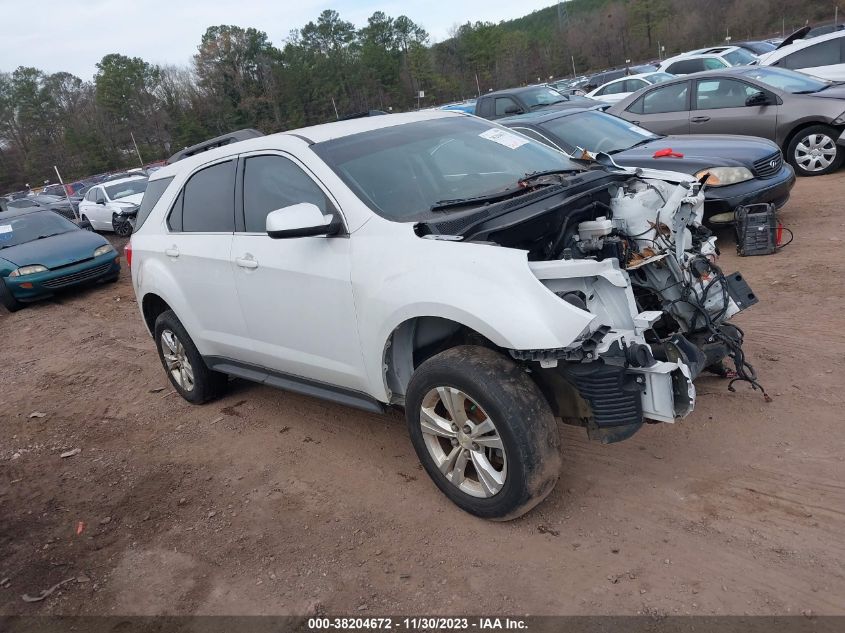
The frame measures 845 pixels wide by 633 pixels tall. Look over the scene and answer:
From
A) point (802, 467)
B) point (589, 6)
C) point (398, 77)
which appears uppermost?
point (589, 6)

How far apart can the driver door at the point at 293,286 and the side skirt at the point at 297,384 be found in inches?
1.9

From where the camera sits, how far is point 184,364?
5.48m

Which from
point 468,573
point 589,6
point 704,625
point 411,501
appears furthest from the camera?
point 589,6

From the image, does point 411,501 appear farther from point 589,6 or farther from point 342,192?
point 589,6

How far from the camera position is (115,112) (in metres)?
61.2

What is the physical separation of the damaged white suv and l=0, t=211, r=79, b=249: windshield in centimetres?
835

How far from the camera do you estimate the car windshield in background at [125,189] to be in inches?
735

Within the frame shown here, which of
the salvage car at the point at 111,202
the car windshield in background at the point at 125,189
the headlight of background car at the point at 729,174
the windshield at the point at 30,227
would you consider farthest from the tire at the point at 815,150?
the car windshield in background at the point at 125,189

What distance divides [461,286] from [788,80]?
9.46 metres

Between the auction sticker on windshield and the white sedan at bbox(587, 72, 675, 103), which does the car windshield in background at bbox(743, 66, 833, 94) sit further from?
the auction sticker on windshield

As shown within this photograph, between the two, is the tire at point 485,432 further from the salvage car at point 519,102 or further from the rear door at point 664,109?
the salvage car at point 519,102

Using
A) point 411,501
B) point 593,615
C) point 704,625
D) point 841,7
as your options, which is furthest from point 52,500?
point 841,7

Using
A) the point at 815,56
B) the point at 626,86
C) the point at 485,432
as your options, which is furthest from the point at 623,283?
the point at 626,86

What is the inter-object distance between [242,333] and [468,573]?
2.30 meters
